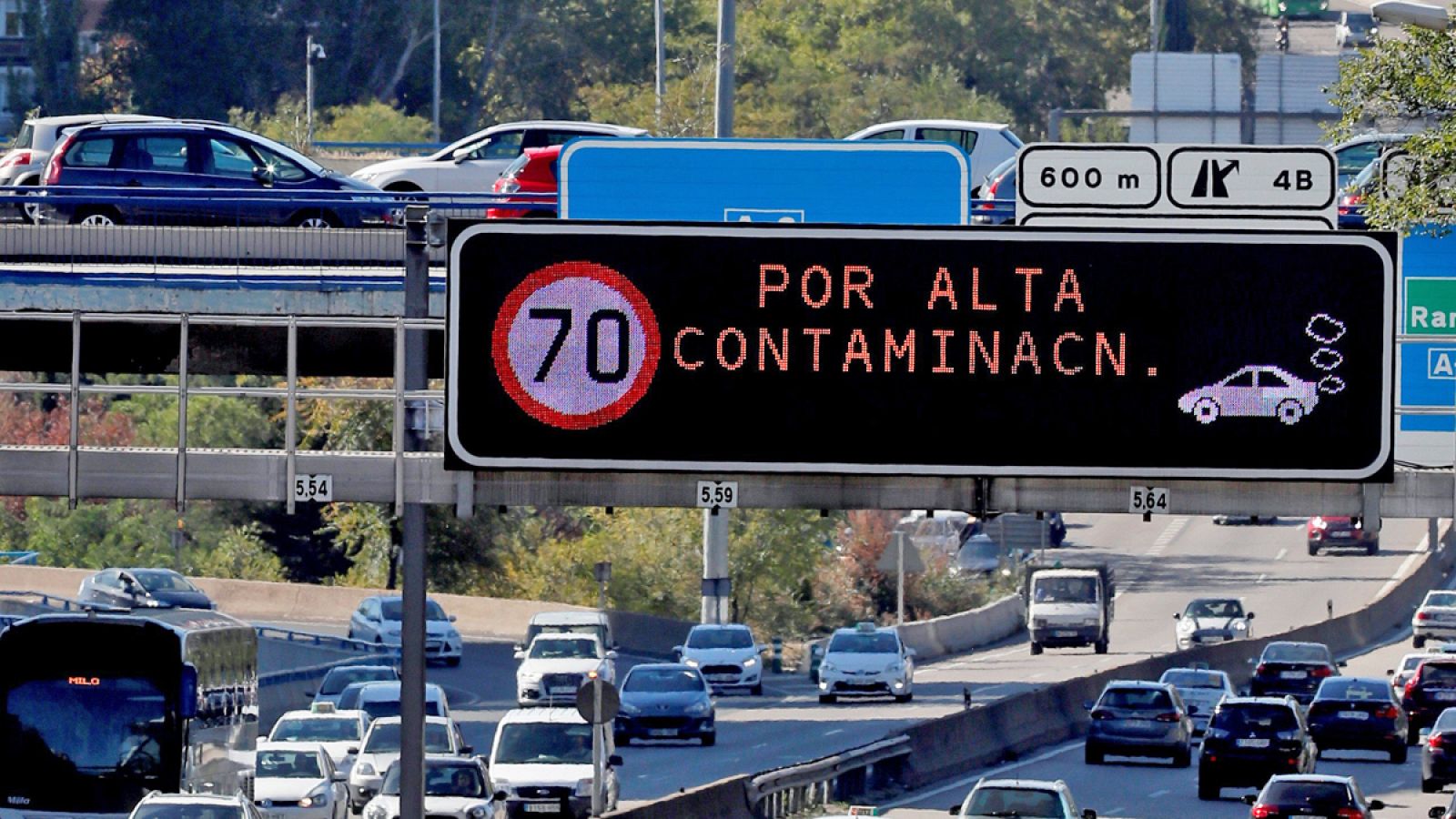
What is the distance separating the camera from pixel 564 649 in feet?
156

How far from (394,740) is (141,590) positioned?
70.0 feet

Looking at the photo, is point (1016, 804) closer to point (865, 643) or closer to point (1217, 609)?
point (865, 643)

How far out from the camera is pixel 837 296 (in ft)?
53.2

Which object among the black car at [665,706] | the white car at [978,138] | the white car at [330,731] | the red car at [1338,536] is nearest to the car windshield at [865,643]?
the black car at [665,706]

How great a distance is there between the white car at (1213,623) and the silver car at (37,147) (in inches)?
1426

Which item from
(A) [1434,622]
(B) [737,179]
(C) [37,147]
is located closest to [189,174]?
(C) [37,147]

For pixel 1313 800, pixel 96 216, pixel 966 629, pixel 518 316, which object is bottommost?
pixel 966 629

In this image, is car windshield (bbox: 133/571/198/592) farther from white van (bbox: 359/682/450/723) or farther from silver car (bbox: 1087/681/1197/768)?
silver car (bbox: 1087/681/1197/768)

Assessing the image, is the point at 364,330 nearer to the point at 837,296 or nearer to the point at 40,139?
the point at 837,296

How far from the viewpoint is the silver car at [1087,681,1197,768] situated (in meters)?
40.4

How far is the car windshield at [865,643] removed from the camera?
169 feet

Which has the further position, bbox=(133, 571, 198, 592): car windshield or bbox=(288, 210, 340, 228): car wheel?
bbox=(133, 571, 198, 592): car windshield

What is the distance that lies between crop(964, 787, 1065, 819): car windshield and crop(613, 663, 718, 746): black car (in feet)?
49.0

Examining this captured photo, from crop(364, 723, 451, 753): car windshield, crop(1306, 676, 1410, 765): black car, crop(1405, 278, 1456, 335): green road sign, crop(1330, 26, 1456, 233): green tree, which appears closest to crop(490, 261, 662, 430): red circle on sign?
crop(1405, 278, 1456, 335): green road sign
